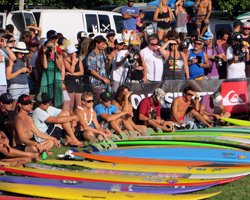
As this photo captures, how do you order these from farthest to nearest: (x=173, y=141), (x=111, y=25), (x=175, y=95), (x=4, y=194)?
(x=111, y=25) < (x=175, y=95) < (x=173, y=141) < (x=4, y=194)

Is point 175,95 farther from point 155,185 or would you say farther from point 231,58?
point 155,185

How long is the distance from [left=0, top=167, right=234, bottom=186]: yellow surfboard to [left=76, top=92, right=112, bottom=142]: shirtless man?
3.21 meters

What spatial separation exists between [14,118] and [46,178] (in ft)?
7.35

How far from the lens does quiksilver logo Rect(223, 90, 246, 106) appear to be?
17.3 m

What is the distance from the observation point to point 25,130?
42.2ft

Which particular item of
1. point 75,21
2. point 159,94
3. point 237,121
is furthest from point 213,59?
point 75,21

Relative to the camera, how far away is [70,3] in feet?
113

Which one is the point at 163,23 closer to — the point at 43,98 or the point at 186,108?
the point at 186,108

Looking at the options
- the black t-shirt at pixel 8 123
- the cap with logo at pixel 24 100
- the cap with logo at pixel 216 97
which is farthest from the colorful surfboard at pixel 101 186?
the cap with logo at pixel 216 97

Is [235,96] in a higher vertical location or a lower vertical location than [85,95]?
lower

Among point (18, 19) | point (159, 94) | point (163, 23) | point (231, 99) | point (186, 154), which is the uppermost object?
point (163, 23)

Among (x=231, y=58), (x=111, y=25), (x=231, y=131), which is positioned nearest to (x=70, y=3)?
(x=111, y=25)

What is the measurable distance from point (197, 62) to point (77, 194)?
796 centimetres

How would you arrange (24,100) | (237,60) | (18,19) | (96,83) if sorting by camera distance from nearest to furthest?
(24,100), (96,83), (237,60), (18,19)
